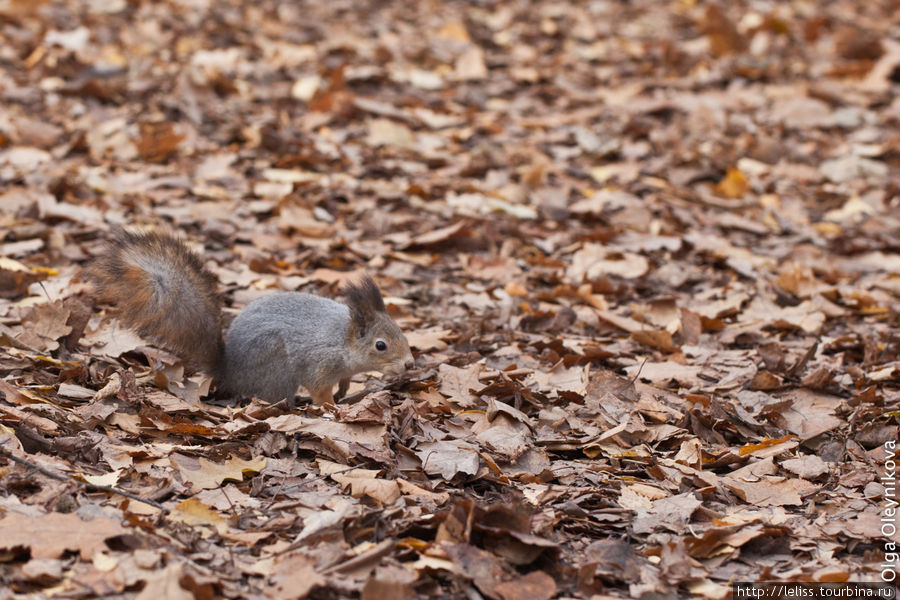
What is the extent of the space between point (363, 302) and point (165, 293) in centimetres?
88

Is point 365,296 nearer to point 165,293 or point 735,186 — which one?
point 165,293

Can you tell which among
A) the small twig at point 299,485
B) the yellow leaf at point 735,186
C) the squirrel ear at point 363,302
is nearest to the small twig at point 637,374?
the squirrel ear at point 363,302

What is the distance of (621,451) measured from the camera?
3627 mm

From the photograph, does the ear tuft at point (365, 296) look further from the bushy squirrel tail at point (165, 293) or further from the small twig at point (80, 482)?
the small twig at point (80, 482)

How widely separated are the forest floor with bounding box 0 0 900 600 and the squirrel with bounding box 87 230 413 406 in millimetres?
163

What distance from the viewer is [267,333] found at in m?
4.21

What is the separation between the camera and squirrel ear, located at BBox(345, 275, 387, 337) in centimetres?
422

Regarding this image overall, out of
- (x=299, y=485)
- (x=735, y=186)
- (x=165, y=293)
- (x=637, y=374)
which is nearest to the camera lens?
(x=299, y=485)

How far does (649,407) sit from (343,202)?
9.84 feet

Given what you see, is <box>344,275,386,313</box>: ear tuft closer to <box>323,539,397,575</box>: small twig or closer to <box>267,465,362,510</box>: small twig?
<box>267,465,362,510</box>: small twig

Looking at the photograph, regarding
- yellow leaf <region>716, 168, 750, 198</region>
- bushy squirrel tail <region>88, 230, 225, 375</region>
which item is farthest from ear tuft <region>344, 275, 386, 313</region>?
yellow leaf <region>716, 168, 750, 198</region>

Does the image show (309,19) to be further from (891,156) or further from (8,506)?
(8,506)

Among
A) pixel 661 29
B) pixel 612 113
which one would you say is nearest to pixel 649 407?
pixel 612 113

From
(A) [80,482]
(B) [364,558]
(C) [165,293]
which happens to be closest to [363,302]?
(C) [165,293]
